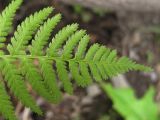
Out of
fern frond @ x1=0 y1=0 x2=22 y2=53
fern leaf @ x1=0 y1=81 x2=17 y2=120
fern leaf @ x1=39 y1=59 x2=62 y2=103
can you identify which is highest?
fern frond @ x1=0 y1=0 x2=22 y2=53

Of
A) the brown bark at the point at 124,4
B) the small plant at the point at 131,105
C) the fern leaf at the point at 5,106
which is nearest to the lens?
the fern leaf at the point at 5,106

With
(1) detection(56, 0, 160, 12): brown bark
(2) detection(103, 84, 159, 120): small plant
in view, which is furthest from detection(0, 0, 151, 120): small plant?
(2) detection(103, 84, 159, 120): small plant

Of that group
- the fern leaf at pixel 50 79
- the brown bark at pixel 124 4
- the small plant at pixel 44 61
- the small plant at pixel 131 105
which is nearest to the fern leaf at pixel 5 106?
the small plant at pixel 44 61

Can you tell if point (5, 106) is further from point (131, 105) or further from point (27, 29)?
point (131, 105)

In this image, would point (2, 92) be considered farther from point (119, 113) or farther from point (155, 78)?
point (155, 78)

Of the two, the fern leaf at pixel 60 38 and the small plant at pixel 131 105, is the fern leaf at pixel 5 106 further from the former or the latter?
the small plant at pixel 131 105

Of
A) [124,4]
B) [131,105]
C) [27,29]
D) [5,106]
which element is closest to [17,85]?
[5,106]

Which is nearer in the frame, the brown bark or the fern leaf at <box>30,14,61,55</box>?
the fern leaf at <box>30,14,61,55</box>

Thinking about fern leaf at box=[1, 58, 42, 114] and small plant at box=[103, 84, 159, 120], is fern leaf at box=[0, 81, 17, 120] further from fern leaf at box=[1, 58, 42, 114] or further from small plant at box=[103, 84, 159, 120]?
small plant at box=[103, 84, 159, 120]
